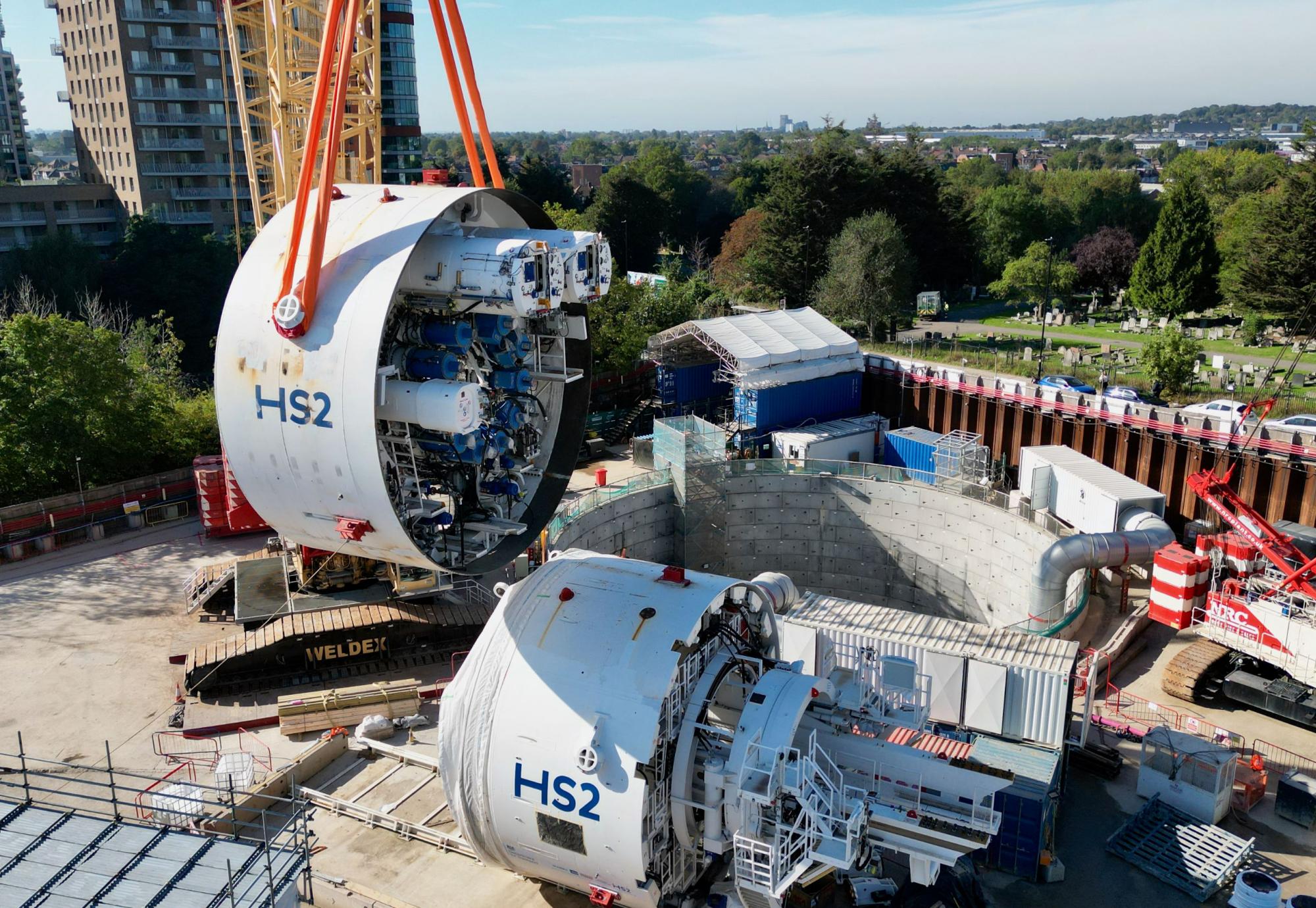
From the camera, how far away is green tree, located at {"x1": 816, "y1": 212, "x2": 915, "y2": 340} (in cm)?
6075

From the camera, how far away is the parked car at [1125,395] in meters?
44.3

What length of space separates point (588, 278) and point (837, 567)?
82.0 feet

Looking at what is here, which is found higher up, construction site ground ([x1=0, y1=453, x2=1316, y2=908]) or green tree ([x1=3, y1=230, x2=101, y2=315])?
green tree ([x1=3, y1=230, x2=101, y2=315])

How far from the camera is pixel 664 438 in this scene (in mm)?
39000

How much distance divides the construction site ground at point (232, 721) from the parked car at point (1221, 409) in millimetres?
11176

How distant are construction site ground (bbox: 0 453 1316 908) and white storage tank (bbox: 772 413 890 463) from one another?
50.0ft

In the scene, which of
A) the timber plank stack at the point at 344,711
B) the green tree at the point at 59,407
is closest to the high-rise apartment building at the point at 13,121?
the green tree at the point at 59,407

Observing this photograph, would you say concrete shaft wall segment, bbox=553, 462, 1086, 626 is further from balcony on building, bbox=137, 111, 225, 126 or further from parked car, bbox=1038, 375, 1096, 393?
balcony on building, bbox=137, 111, 225, 126

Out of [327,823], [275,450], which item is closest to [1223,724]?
[327,823]

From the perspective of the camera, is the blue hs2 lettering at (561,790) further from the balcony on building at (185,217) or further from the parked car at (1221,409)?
the balcony on building at (185,217)

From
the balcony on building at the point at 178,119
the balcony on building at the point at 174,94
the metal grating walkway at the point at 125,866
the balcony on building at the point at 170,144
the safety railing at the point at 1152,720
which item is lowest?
the safety railing at the point at 1152,720

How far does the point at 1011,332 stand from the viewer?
6600 cm

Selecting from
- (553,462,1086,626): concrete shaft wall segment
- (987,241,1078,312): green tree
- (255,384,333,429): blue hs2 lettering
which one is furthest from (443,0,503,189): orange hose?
(987,241,1078,312): green tree

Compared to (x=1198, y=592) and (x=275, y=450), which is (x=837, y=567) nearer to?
(x=1198, y=592)
